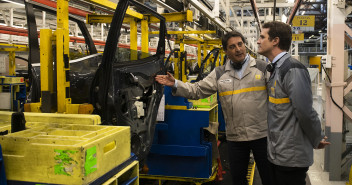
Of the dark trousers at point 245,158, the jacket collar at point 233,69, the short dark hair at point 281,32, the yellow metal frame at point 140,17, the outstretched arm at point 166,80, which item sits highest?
the yellow metal frame at point 140,17

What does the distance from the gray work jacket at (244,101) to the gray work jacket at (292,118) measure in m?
0.48

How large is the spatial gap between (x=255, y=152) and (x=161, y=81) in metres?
1.16

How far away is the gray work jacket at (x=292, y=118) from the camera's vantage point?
7.82 ft

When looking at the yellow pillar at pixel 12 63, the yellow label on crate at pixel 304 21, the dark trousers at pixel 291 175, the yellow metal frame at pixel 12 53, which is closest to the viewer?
the dark trousers at pixel 291 175

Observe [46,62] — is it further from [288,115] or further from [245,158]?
[245,158]

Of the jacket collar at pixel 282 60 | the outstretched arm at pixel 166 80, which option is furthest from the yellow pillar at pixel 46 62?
the jacket collar at pixel 282 60

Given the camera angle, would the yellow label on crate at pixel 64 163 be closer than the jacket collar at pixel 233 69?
Yes

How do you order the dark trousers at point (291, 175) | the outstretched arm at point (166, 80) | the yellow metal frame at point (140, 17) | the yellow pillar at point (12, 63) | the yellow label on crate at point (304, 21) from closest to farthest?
the dark trousers at point (291, 175) < the outstretched arm at point (166, 80) < the yellow metal frame at point (140, 17) < the yellow label on crate at point (304, 21) < the yellow pillar at point (12, 63)

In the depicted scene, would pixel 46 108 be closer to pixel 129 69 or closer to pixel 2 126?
pixel 2 126

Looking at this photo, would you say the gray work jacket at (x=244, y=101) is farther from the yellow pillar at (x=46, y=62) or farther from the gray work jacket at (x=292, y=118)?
the yellow pillar at (x=46, y=62)

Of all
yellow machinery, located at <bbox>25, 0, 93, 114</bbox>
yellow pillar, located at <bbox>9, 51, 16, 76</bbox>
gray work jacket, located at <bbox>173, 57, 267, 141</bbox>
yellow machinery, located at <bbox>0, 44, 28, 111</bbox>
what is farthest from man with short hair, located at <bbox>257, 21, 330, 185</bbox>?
yellow pillar, located at <bbox>9, 51, 16, 76</bbox>

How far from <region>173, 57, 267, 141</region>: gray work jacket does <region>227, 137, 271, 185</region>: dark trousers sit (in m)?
0.08

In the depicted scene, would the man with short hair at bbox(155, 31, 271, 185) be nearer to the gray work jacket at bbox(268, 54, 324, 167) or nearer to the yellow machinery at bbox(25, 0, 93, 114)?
the gray work jacket at bbox(268, 54, 324, 167)

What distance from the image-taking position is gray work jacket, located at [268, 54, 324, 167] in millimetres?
2383
